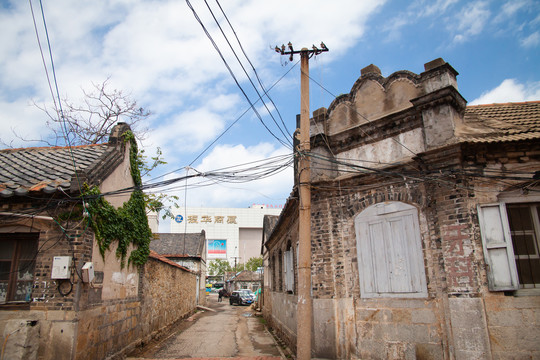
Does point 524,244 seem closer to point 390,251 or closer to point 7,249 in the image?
point 390,251

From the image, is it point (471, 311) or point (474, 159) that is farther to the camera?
point (474, 159)

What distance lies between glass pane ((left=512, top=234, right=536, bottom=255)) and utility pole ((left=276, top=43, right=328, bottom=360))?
3.63 m

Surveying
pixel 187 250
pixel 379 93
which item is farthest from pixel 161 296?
pixel 187 250

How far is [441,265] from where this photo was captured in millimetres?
6559

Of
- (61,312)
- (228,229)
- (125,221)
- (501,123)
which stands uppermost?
(228,229)

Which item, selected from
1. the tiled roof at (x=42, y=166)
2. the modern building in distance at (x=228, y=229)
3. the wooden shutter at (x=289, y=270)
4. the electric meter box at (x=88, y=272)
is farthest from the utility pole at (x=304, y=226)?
the modern building in distance at (x=228, y=229)

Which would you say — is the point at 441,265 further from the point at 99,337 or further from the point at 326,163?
the point at 99,337

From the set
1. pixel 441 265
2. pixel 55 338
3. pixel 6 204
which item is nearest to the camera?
pixel 441 265

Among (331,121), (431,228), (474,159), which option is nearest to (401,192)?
(431,228)

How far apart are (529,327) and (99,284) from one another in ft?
27.8

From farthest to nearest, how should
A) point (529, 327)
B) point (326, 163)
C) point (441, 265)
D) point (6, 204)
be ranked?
point (326, 163)
point (6, 204)
point (441, 265)
point (529, 327)

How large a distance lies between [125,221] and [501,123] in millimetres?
9387

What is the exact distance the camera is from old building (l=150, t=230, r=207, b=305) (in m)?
32.8

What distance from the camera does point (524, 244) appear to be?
634 centimetres
